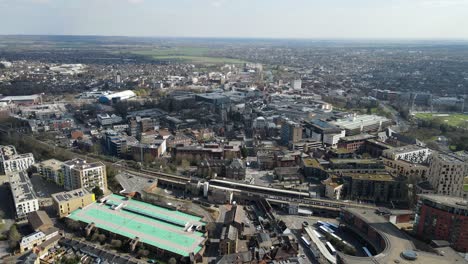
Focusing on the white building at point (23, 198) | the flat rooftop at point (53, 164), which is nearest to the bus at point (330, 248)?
the white building at point (23, 198)

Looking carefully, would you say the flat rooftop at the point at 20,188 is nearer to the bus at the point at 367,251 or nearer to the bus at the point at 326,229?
the bus at the point at 326,229

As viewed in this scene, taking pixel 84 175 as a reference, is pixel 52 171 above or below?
below

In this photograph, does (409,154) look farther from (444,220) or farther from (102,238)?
(102,238)

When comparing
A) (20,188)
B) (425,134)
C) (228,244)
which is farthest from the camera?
(425,134)

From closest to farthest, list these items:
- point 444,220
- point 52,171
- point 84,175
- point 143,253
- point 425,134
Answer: point 143,253 → point 444,220 → point 84,175 → point 52,171 → point 425,134

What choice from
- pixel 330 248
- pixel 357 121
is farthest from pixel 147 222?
pixel 357 121

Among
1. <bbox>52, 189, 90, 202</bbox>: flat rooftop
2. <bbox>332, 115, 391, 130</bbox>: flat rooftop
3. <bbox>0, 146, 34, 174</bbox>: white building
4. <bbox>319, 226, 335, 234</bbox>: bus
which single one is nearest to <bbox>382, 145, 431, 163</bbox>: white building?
<bbox>332, 115, 391, 130</bbox>: flat rooftop

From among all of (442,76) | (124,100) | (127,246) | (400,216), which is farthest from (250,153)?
(442,76)
